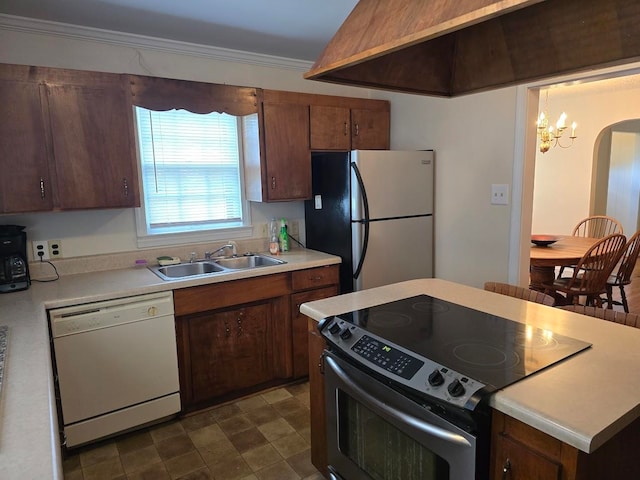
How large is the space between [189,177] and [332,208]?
106 centimetres

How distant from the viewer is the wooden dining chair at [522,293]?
1.93 metres

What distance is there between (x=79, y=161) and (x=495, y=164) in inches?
101

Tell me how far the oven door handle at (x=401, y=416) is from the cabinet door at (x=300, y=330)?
4.25 ft

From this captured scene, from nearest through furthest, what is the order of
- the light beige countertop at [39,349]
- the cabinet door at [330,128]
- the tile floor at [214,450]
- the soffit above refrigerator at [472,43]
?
the light beige countertop at [39,349] < the soffit above refrigerator at [472,43] < the tile floor at [214,450] < the cabinet door at [330,128]

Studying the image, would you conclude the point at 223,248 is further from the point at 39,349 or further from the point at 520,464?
the point at 520,464

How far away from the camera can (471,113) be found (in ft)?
9.74

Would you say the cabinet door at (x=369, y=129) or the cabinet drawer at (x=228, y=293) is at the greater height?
the cabinet door at (x=369, y=129)

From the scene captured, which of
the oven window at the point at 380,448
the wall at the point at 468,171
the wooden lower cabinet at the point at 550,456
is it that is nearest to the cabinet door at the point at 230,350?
the oven window at the point at 380,448

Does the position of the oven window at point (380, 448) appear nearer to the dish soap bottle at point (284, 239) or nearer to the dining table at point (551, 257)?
the dish soap bottle at point (284, 239)

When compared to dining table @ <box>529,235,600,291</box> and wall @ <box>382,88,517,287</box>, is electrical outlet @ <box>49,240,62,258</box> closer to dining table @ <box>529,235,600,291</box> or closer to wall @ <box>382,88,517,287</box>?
wall @ <box>382,88,517,287</box>

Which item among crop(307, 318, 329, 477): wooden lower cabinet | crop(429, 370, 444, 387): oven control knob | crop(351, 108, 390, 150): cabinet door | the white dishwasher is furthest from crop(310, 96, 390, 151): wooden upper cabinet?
crop(429, 370, 444, 387): oven control knob

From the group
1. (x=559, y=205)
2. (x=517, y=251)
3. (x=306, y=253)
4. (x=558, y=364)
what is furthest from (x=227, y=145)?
(x=559, y=205)

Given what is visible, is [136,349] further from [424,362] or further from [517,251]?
[517,251]

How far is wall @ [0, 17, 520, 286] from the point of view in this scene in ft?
8.45
